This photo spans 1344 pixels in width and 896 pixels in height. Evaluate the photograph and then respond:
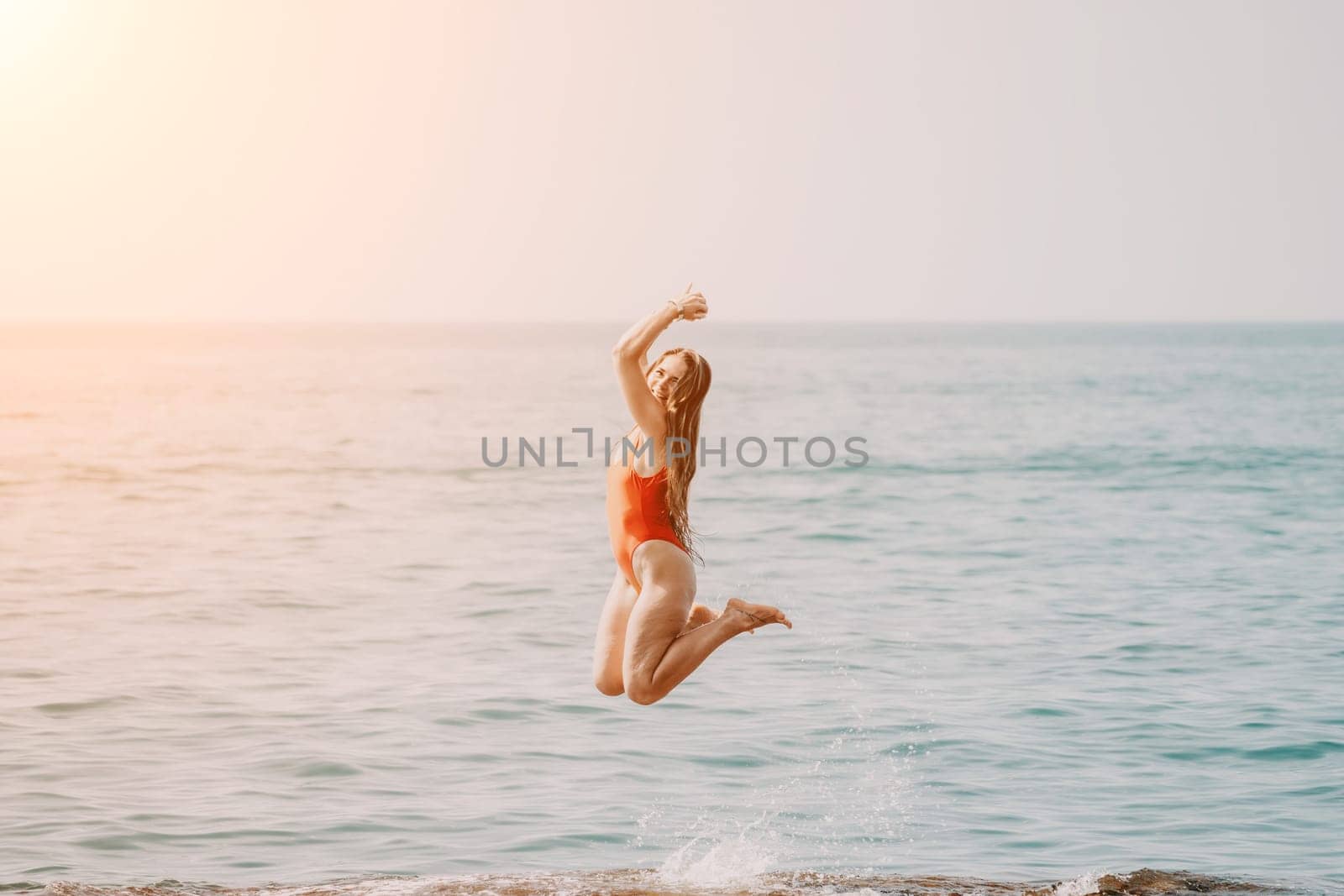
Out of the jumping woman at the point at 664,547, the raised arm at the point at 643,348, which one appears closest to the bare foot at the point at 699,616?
the jumping woman at the point at 664,547

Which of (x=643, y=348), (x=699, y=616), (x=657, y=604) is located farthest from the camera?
(x=699, y=616)

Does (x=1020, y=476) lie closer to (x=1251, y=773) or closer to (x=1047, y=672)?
(x=1047, y=672)

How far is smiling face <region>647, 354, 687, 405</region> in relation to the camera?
6.28 meters

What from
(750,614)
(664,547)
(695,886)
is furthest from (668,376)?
(695,886)

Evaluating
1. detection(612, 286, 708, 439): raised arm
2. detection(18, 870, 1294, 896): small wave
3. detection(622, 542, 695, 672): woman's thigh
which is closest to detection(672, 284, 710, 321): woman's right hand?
detection(612, 286, 708, 439): raised arm

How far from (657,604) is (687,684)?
562 centimetres

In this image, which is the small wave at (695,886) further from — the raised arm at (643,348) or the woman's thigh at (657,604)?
the raised arm at (643,348)

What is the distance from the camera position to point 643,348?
5.90m

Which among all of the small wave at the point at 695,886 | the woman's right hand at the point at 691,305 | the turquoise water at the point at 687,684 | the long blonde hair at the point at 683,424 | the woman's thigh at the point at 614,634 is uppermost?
the woman's right hand at the point at 691,305

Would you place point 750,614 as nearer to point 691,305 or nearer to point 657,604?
point 657,604

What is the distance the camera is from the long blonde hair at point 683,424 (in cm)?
624

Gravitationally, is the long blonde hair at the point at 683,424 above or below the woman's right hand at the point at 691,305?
below

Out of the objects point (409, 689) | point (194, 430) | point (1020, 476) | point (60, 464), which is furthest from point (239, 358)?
point (409, 689)

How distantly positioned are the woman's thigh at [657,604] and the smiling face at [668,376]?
63 cm
